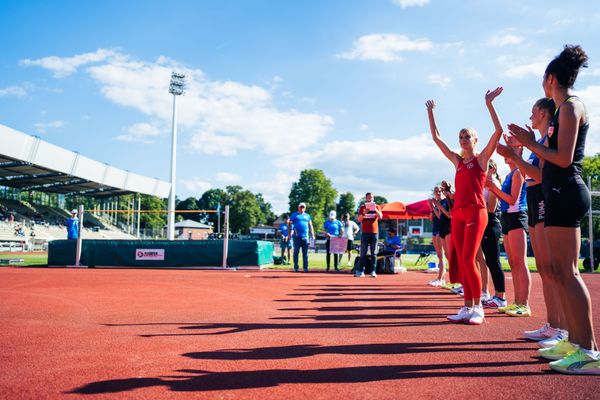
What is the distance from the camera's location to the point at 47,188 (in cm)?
4884

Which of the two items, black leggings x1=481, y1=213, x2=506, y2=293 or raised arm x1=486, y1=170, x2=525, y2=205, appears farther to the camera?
black leggings x1=481, y1=213, x2=506, y2=293

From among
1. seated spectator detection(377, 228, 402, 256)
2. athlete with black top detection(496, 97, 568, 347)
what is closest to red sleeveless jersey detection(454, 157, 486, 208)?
athlete with black top detection(496, 97, 568, 347)

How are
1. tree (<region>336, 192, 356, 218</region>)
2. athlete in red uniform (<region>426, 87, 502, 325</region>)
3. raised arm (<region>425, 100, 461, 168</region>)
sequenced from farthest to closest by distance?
tree (<region>336, 192, 356, 218</region>), raised arm (<region>425, 100, 461, 168</region>), athlete in red uniform (<region>426, 87, 502, 325</region>)

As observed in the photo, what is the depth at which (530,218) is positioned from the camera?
4.28 meters

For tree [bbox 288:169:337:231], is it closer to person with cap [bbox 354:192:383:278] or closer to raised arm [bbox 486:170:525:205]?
person with cap [bbox 354:192:383:278]

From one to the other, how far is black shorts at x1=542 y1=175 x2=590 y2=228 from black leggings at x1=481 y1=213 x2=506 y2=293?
9.78ft

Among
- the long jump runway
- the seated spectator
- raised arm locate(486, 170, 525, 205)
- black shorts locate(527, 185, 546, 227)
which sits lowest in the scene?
the long jump runway

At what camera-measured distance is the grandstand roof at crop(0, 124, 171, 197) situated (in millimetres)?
32062

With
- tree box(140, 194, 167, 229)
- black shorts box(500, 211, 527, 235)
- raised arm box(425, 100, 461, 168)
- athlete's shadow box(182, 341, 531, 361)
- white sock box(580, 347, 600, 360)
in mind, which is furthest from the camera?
tree box(140, 194, 167, 229)

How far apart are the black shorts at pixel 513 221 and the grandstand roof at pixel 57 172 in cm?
3447

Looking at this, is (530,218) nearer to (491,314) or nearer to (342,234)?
(491,314)

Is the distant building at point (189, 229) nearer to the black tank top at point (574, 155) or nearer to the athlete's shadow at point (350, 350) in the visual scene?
the athlete's shadow at point (350, 350)

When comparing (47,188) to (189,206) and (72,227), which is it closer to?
(72,227)

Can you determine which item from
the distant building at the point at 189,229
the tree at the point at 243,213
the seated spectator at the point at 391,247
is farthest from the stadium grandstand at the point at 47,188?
the tree at the point at 243,213
